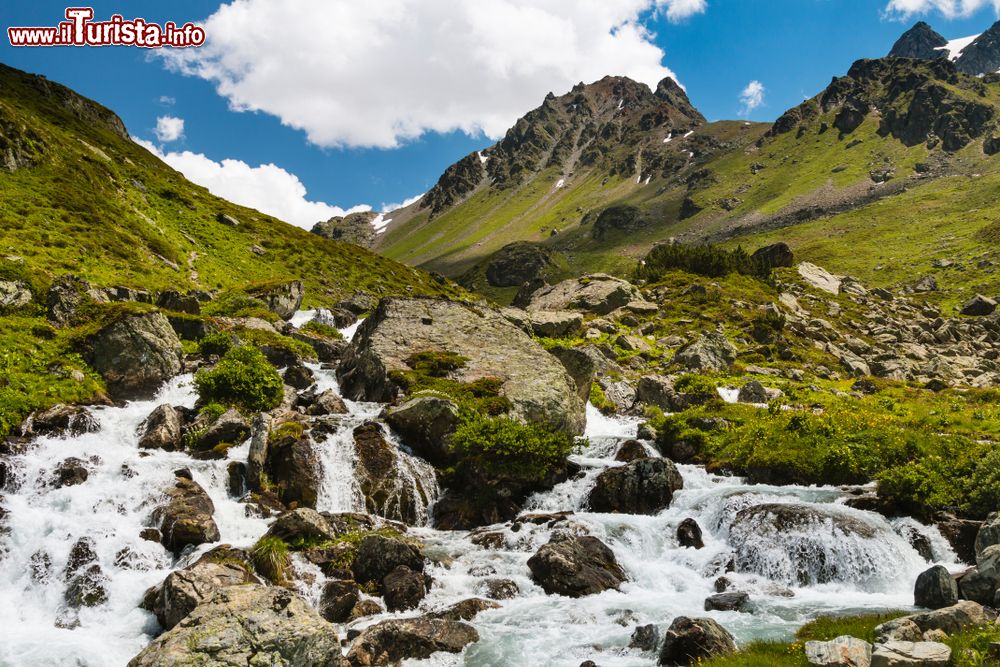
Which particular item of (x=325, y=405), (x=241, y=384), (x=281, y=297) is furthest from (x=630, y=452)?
(x=281, y=297)

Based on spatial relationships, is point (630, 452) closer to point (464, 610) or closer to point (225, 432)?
point (464, 610)

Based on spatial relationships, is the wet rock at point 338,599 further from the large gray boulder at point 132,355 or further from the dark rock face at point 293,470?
the large gray boulder at point 132,355

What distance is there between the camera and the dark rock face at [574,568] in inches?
818

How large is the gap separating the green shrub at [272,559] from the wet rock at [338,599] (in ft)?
5.13

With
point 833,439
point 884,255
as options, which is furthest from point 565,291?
point 884,255

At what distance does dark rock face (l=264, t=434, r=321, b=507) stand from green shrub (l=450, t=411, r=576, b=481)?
23.6 feet

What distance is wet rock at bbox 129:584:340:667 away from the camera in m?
12.8

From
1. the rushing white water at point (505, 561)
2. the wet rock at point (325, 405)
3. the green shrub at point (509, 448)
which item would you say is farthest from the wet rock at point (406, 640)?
the wet rock at point (325, 405)

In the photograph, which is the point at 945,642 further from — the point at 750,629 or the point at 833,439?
the point at 833,439

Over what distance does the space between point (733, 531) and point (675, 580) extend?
379cm

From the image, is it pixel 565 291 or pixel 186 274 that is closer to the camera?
pixel 186 274

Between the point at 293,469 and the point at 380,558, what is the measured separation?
817 centimetres

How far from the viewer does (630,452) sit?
34094 mm

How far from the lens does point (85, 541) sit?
19109 mm
